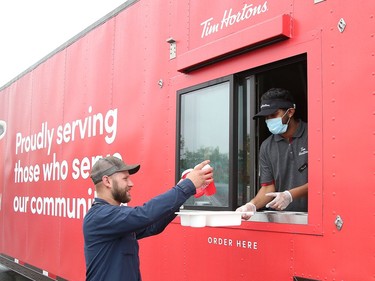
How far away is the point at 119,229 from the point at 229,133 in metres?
0.89

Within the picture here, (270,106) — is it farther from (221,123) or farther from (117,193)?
(117,193)

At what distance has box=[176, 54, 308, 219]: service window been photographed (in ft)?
9.17

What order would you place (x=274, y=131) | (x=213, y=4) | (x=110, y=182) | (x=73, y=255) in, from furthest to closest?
(x=73, y=255), (x=213, y=4), (x=274, y=131), (x=110, y=182)

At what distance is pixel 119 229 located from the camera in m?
2.34

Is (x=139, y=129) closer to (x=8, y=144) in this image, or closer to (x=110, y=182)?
(x=110, y=182)

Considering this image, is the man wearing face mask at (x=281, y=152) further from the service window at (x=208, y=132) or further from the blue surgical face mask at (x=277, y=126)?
the service window at (x=208, y=132)

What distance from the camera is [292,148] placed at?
9.25 feet

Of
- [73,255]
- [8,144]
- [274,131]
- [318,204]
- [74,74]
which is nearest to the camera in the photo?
[318,204]

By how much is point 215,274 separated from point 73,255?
217 centimetres

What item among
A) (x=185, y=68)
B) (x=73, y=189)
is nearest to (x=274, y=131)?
(x=185, y=68)

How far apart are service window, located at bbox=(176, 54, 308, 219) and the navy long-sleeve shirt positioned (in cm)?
56

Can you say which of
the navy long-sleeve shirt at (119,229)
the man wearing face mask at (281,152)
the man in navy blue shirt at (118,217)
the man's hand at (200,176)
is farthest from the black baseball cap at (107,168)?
the man wearing face mask at (281,152)

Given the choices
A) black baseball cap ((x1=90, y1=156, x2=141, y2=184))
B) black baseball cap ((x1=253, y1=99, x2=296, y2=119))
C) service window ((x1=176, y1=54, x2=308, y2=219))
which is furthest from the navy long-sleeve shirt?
black baseball cap ((x1=253, y1=99, x2=296, y2=119))

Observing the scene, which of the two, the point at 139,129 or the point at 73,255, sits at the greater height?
the point at 139,129
